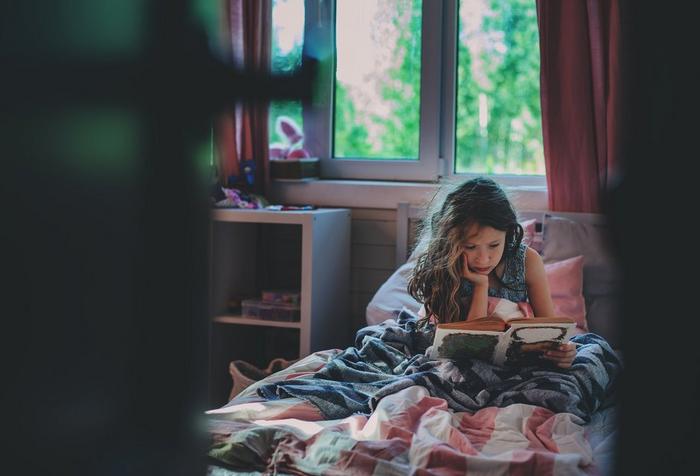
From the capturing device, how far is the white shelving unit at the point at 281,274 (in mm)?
2508

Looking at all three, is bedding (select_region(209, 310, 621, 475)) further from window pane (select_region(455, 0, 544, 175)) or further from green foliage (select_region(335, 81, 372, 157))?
green foliage (select_region(335, 81, 372, 157))

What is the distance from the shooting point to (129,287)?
239mm

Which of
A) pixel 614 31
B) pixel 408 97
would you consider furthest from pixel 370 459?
pixel 408 97

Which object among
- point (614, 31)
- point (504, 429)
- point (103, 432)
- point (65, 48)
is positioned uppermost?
point (614, 31)

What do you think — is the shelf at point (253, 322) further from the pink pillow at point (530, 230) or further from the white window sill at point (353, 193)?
the pink pillow at point (530, 230)

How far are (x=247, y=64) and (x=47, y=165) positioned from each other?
0.22 feet

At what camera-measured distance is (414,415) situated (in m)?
1.50

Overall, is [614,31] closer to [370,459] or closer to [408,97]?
[408,97]

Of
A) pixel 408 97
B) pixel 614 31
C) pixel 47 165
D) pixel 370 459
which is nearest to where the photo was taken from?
pixel 47 165

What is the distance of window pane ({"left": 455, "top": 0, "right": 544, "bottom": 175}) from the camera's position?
9.00ft

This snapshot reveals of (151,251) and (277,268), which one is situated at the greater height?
(151,251)

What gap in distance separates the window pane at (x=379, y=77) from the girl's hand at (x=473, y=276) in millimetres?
1179

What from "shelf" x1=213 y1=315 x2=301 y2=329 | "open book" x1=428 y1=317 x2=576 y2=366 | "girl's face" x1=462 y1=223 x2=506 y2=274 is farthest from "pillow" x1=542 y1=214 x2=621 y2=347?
"shelf" x1=213 y1=315 x2=301 y2=329

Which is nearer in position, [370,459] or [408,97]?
[370,459]
